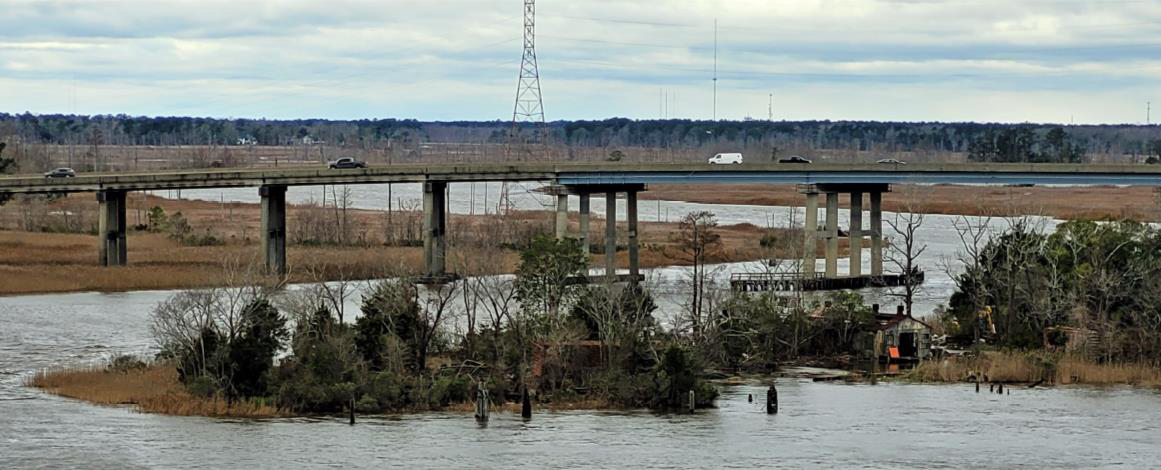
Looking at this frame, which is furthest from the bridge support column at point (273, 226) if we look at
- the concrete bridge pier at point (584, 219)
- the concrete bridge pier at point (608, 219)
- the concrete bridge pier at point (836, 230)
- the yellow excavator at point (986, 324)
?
the yellow excavator at point (986, 324)

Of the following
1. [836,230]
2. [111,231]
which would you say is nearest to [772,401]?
[836,230]

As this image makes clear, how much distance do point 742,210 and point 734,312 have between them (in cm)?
11790

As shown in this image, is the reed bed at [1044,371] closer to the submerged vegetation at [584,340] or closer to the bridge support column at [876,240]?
the submerged vegetation at [584,340]

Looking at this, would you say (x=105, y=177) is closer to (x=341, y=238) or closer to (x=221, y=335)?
(x=341, y=238)

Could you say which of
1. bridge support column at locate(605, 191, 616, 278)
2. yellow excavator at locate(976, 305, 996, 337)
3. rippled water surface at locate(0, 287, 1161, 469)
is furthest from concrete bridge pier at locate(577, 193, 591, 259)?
rippled water surface at locate(0, 287, 1161, 469)

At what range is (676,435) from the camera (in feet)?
186

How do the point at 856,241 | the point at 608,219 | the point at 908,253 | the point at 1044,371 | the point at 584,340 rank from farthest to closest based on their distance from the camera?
the point at 856,241, the point at 608,219, the point at 908,253, the point at 1044,371, the point at 584,340

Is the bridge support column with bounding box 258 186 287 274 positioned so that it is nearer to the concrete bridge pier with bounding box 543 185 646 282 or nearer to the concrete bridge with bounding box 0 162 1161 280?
the concrete bridge with bounding box 0 162 1161 280

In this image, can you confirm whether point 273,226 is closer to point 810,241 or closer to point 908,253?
point 810,241

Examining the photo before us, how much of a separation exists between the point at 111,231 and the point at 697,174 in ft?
123

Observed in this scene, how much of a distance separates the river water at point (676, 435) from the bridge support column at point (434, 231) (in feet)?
136

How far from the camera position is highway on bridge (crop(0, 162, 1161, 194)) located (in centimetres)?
11188

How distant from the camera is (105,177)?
116 m

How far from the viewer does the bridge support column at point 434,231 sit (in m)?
109
